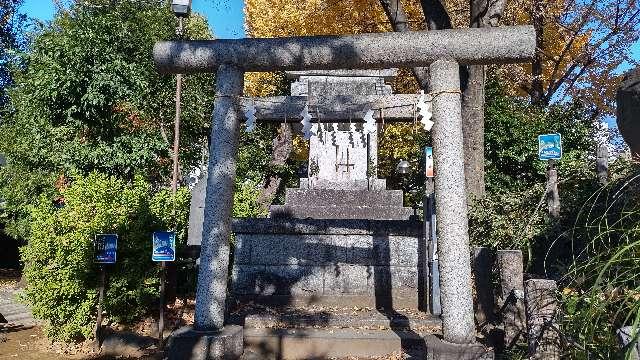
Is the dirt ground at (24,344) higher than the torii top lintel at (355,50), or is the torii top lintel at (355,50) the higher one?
the torii top lintel at (355,50)

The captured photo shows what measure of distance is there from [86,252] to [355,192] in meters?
5.16

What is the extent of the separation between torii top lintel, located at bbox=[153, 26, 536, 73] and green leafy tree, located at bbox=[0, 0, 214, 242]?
10.4 metres

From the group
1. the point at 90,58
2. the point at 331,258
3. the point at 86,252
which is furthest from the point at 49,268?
the point at 90,58

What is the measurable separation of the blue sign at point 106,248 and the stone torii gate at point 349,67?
2833 mm

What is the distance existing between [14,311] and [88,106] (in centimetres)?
633

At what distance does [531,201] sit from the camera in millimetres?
8203

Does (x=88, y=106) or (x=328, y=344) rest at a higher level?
(x=88, y=106)

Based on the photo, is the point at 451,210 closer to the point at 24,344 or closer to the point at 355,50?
the point at 355,50

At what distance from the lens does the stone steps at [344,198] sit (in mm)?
10258

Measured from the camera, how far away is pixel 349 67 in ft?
18.2

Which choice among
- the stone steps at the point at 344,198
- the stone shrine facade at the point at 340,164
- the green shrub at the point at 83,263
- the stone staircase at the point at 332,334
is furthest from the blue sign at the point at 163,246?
the stone steps at the point at 344,198

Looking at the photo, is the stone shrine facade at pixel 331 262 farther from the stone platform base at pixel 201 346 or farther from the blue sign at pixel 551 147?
the stone platform base at pixel 201 346

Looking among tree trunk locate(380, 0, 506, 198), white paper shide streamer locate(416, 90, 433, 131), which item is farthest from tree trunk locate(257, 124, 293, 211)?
white paper shide streamer locate(416, 90, 433, 131)

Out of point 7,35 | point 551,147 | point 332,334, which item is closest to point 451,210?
point 332,334
